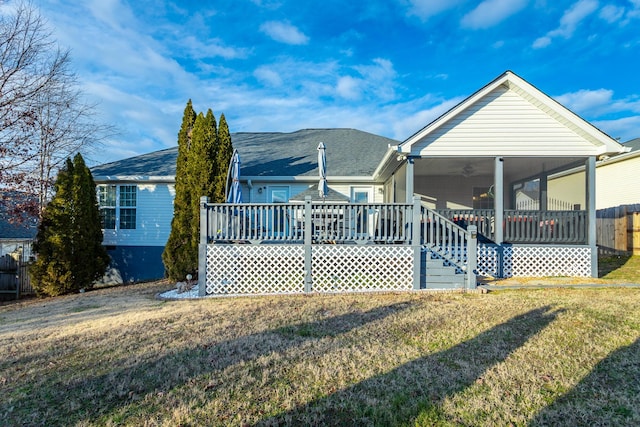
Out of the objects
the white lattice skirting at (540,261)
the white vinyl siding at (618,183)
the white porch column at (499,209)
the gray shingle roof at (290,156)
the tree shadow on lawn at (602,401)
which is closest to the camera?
Answer: the tree shadow on lawn at (602,401)

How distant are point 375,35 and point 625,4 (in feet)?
29.9

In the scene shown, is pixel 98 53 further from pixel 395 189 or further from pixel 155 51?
pixel 395 189

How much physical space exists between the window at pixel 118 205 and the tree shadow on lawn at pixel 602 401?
12.7 m

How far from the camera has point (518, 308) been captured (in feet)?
19.6

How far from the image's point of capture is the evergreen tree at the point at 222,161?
33.4ft

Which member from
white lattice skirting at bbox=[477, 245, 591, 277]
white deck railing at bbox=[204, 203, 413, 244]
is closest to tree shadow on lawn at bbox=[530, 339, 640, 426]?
white deck railing at bbox=[204, 203, 413, 244]

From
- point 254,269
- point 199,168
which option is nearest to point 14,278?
point 199,168

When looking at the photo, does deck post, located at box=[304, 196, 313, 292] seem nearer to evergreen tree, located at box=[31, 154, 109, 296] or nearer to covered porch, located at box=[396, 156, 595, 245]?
covered porch, located at box=[396, 156, 595, 245]

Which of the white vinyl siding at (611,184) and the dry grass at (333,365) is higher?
the white vinyl siding at (611,184)

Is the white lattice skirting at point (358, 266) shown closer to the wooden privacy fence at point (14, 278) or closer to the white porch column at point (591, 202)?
the white porch column at point (591, 202)

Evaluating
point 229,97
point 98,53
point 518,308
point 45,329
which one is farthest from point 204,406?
point 229,97

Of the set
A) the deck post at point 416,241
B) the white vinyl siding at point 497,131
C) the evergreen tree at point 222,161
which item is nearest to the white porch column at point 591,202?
the white vinyl siding at point 497,131

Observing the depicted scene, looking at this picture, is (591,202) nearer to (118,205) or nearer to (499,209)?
(499,209)

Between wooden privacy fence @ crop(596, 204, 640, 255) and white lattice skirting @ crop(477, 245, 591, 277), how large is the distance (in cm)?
559
